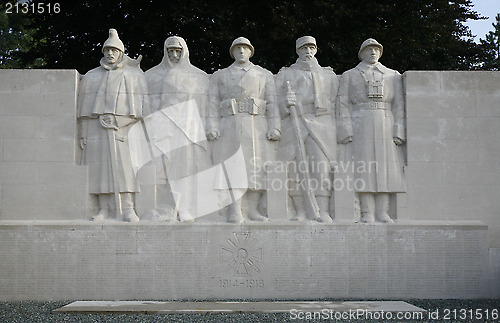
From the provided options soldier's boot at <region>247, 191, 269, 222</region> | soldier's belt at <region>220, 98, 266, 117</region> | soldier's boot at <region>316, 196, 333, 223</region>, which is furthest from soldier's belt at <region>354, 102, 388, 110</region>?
soldier's boot at <region>247, 191, 269, 222</region>

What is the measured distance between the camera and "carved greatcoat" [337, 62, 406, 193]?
10.9 metres

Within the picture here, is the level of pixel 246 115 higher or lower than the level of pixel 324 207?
higher

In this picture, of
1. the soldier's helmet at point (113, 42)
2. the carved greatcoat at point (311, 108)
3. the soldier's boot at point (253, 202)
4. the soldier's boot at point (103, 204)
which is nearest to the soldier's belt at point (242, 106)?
the carved greatcoat at point (311, 108)

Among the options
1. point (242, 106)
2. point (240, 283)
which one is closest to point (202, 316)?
point (240, 283)

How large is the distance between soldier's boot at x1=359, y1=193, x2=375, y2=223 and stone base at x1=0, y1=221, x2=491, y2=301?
261 millimetres

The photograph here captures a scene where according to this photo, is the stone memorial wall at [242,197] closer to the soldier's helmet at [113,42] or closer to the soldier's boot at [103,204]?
the soldier's boot at [103,204]

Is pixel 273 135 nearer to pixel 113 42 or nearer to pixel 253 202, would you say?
pixel 253 202

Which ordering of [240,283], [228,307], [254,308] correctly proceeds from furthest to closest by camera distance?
[240,283]
[228,307]
[254,308]

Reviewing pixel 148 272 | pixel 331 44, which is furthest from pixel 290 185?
pixel 331 44

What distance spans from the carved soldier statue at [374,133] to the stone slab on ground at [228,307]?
186 cm

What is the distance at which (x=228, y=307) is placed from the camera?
30.2 feet

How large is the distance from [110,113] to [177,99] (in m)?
1.11

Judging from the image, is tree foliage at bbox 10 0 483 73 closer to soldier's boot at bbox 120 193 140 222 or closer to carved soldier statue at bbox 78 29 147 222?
carved soldier statue at bbox 78 29 147 222

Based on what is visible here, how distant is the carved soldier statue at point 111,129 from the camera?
35.3 ft
